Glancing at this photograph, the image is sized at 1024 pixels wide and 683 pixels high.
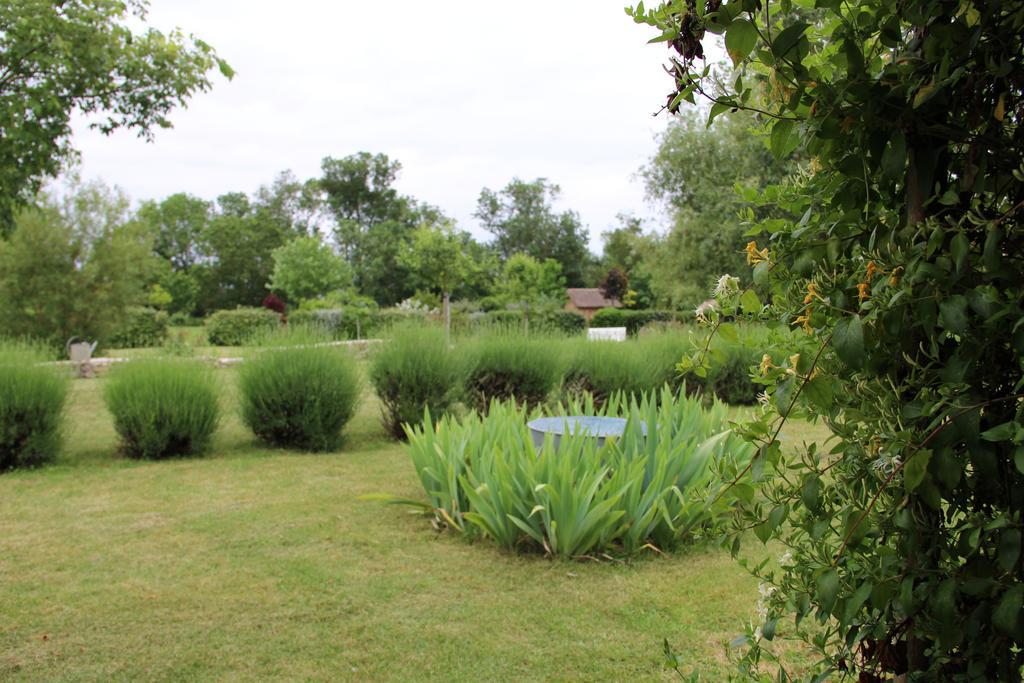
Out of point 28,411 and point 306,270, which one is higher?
point 306,270

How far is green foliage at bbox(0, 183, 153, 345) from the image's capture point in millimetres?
20406

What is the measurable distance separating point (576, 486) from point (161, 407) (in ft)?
17.9

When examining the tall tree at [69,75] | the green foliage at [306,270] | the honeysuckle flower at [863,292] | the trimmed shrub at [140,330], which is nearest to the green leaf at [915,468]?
the honeysuckle flower at [863,292]

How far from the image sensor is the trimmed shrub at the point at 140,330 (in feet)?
78.2

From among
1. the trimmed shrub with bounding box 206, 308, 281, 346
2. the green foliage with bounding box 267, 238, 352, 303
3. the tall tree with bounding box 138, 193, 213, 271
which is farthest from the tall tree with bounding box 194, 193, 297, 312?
the trimmed shrub with bounding box 206, 308, 281, 346

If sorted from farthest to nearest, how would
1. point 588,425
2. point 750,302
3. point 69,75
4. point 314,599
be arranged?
point 69,75 → point 588,425 → point 314,599 → point 750,302

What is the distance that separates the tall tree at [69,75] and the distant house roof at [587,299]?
155ft

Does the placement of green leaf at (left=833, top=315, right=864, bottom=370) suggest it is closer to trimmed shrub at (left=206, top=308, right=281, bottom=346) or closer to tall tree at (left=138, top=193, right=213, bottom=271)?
trimmed shrub at (left=206, top=308, right=281, bottom=346)

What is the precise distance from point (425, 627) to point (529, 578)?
33.8 inches

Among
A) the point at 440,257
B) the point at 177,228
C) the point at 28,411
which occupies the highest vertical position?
the point at 177,228

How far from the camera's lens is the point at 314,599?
4109 millimetres

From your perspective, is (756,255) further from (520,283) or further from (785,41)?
(520,283)

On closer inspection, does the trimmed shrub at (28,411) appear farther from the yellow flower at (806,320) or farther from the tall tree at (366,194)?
the tall tree at (366,194)

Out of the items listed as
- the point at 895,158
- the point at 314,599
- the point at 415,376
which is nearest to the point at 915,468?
the point at 895,158
